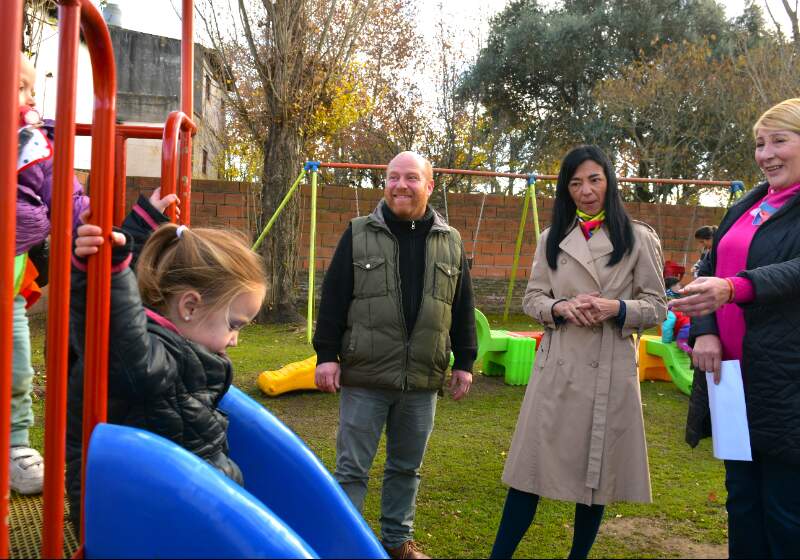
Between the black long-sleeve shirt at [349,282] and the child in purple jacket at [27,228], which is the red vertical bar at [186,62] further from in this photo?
the black long-sleeve shirt at [349,282]

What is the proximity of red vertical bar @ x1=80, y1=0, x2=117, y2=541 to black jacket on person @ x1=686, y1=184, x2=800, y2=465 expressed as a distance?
175 cm

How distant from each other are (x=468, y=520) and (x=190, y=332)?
1906mm

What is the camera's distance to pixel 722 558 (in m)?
1.13

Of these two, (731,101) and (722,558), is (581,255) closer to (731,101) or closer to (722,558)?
(722,558)

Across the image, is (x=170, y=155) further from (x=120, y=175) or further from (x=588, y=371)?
(x=588, y=371)

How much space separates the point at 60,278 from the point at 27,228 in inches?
44.1

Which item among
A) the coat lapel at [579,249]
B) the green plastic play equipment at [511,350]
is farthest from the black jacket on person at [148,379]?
the green plastic play equipment at [511,350]

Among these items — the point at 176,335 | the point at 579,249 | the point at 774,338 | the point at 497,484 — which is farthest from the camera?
the point at 497,484

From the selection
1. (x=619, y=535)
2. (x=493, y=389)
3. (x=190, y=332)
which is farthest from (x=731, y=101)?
(x=190, y=332)

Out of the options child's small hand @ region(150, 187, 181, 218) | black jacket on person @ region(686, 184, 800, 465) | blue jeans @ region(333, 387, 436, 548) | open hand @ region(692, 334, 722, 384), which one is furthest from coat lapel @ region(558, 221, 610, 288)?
child's small hand @ region(150, 187, 181, 218)

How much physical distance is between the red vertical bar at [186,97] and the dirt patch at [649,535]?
2.15 m

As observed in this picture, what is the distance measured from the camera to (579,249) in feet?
8.49

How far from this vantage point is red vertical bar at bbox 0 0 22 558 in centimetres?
105

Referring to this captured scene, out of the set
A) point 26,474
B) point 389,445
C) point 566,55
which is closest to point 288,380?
point 389,445
